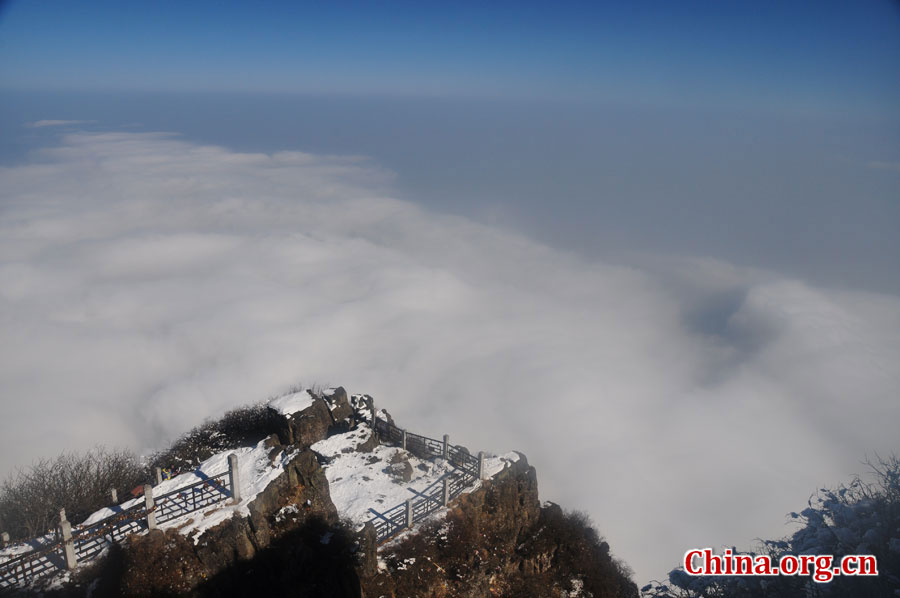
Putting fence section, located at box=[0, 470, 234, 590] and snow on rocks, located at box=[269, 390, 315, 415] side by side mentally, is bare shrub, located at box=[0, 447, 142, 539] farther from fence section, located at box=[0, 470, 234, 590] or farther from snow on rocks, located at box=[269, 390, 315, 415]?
snow on rocks, located at box=[269, 390, 315, 415]

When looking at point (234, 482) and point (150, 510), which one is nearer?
point (150, 510)

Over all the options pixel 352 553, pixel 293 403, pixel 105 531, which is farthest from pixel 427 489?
pixel 105 531

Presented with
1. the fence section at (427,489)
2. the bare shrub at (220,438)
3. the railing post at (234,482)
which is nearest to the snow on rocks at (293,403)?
the bare shrub at (220,438)

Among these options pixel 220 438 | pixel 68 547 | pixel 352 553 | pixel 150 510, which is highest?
pixel 220 438

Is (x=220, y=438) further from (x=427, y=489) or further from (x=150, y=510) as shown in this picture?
(x=427, y=489)

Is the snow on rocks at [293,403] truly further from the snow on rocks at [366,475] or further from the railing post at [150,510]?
the railing post at [150,510]

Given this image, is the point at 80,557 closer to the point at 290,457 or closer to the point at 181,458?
the point at 290,457

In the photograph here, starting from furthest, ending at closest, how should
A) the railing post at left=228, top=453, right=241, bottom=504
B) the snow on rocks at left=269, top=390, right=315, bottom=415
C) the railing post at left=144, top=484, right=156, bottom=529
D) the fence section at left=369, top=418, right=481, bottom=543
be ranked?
the snow on rocks at left=269, top=390, right=315, bottom=415
the fence section at left=369, top=418, right=481, bottom=543
the railing post at left=228, top=453, right=241, bottom=504
the railing post at left=144, top=484, right=156, bottom=529

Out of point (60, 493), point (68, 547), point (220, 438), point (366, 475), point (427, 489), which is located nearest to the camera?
point (68, 547)

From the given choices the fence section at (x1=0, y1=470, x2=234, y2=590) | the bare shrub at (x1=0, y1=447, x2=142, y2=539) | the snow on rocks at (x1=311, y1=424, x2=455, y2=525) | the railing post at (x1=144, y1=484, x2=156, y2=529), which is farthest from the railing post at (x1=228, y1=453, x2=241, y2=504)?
the bare shrub at (x1=0, y1=447, x2=142, y2=539)
